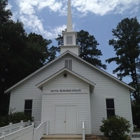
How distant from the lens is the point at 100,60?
130 feet

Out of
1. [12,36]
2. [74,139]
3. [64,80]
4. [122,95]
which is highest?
[12,36]

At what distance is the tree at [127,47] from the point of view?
29286 mm

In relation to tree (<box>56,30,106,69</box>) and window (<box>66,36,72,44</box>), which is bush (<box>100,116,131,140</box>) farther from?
tree (<box>56,30,106,69</box>)

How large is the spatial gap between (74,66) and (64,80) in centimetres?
367

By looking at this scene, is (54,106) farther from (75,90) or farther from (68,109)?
(75,90)

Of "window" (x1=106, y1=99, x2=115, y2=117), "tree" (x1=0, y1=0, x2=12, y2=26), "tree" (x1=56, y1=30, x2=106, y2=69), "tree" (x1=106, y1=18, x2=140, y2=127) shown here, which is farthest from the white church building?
"tree" (x1=56, y1=30, x2=106, y2=69)

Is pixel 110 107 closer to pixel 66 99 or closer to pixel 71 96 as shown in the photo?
pixel 71 96

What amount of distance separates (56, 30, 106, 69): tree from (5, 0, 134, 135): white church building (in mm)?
19904

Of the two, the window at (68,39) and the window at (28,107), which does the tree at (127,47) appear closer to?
the window at (68,39)

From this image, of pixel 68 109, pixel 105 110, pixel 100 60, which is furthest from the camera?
pixel 100 60

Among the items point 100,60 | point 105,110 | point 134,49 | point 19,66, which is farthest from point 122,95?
point 100,60

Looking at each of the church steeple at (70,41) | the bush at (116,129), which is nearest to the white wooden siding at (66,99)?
the bush at (116,129)

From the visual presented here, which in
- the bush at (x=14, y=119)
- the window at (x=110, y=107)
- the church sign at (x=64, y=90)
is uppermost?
the church sign at (x=64, y=90)

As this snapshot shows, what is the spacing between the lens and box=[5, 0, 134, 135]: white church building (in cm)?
1290
